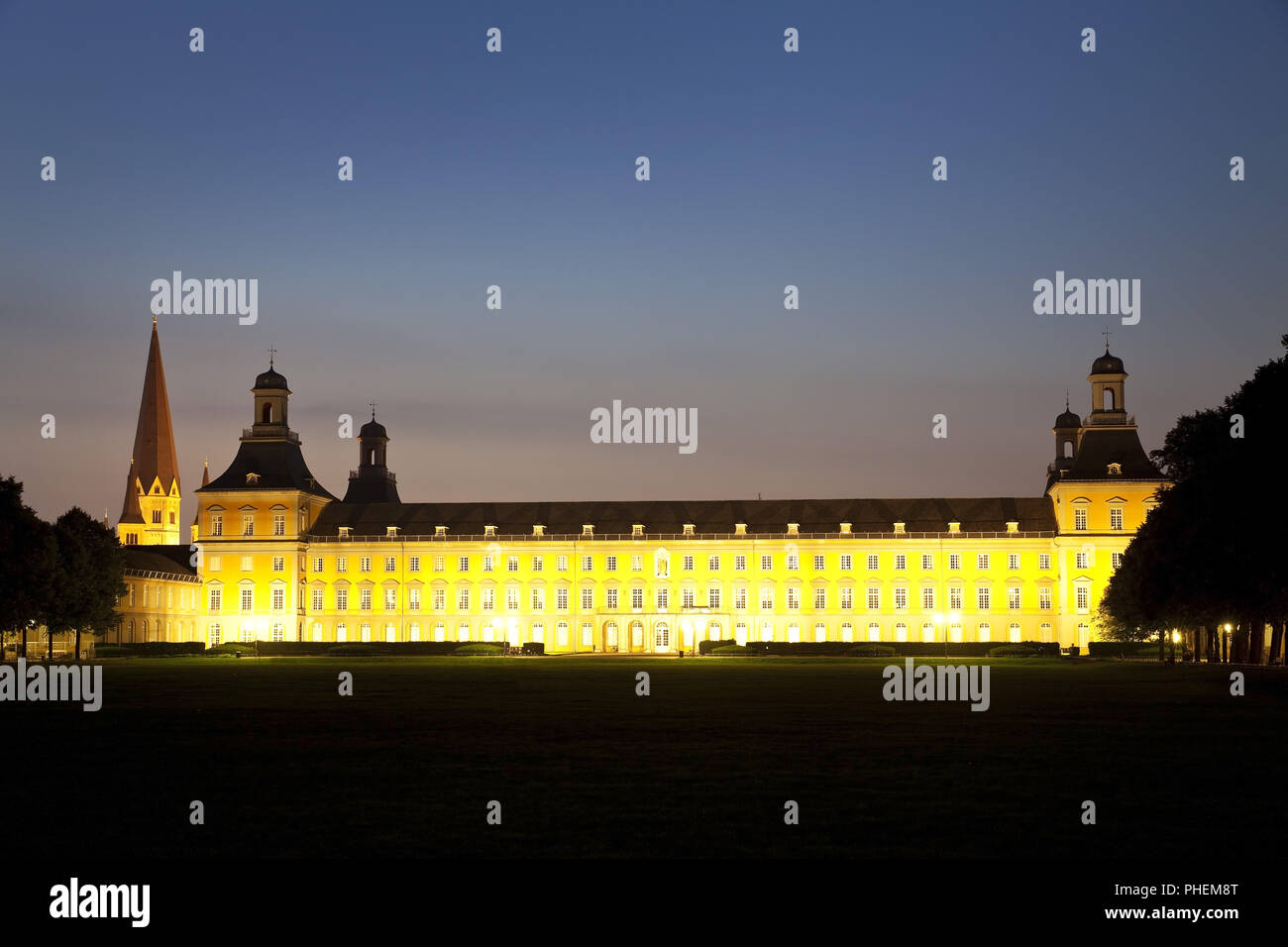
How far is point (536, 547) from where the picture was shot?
11200 centimetres

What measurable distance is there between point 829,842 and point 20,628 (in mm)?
58457

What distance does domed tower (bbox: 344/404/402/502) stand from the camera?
411 ft

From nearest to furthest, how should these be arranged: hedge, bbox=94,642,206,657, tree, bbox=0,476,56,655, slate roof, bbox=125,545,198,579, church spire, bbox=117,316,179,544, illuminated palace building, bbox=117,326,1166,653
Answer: tree, bbox=0,476,56,655 < hedge, bbox=94,642,206,657 < slate roof, bbox=125,545,198,579 < illuminated palace building, bbox=117,326,1166,653 < church spire, bbox=117,316,179,544

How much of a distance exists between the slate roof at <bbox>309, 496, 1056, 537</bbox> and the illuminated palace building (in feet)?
0.51

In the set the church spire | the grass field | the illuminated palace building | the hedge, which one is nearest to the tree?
the hedge

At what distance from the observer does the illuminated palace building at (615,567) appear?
108 metres

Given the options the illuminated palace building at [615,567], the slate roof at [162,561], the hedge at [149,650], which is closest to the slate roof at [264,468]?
the illuminated palace building at [615,567]

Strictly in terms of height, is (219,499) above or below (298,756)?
above

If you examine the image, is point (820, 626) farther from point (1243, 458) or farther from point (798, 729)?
point (798, 729)

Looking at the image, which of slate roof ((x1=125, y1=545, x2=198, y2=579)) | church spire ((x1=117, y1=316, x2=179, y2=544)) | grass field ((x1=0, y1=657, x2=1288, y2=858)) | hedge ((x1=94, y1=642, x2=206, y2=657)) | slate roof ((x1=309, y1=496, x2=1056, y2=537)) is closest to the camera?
grass field ((x1=0, y1=657, x2=1288, y2=858))

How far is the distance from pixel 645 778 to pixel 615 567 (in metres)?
95.3

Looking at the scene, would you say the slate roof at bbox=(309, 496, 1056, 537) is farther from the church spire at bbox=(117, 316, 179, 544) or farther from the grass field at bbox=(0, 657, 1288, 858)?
the grass field at bbox=(0, 657, 1288, 858)
